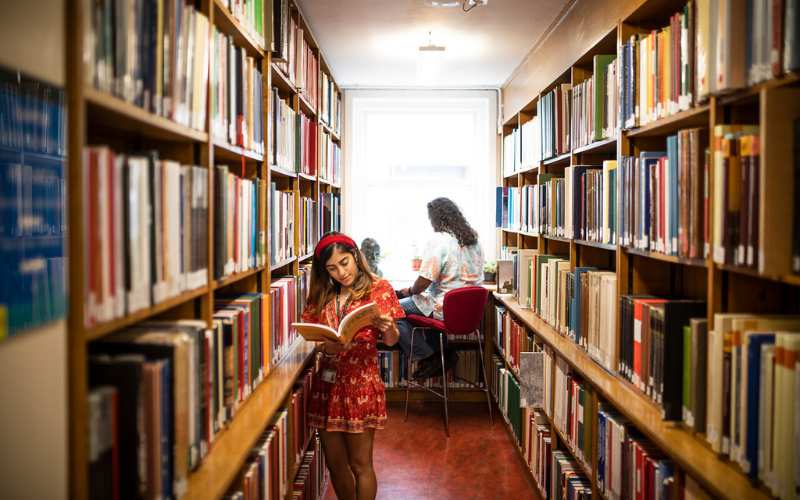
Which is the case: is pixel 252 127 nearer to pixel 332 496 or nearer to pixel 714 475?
pixel 714 475

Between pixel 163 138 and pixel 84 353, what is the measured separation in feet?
2.13

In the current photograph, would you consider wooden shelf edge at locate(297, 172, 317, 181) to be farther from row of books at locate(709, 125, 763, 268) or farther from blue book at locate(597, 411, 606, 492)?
row of books at locate(709, 125, 763, 268)

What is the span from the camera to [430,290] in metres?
3.98

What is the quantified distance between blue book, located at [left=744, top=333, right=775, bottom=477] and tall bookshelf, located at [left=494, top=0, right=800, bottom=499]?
0.17 feet

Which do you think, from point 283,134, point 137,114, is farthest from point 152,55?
point 283,134

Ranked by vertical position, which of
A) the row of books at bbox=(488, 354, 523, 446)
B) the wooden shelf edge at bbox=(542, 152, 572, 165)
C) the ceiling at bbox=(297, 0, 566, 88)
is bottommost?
the row of books at bbox=(488, 354, 523, 446)

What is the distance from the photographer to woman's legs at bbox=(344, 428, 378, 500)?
89.9 inches

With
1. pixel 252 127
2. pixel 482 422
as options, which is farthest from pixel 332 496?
pixel 252 127

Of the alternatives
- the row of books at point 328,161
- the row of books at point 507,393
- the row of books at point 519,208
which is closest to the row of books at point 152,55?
the row of books at point 328,161

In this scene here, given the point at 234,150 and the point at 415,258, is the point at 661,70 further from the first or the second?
the point at 415,258

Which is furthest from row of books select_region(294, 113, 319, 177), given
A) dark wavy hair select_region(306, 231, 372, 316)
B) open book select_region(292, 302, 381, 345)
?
open book select_region(292, 302, 381, 345)

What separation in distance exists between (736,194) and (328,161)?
3037 mm

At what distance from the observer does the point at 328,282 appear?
2.46 m

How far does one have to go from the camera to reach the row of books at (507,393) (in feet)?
11.5
